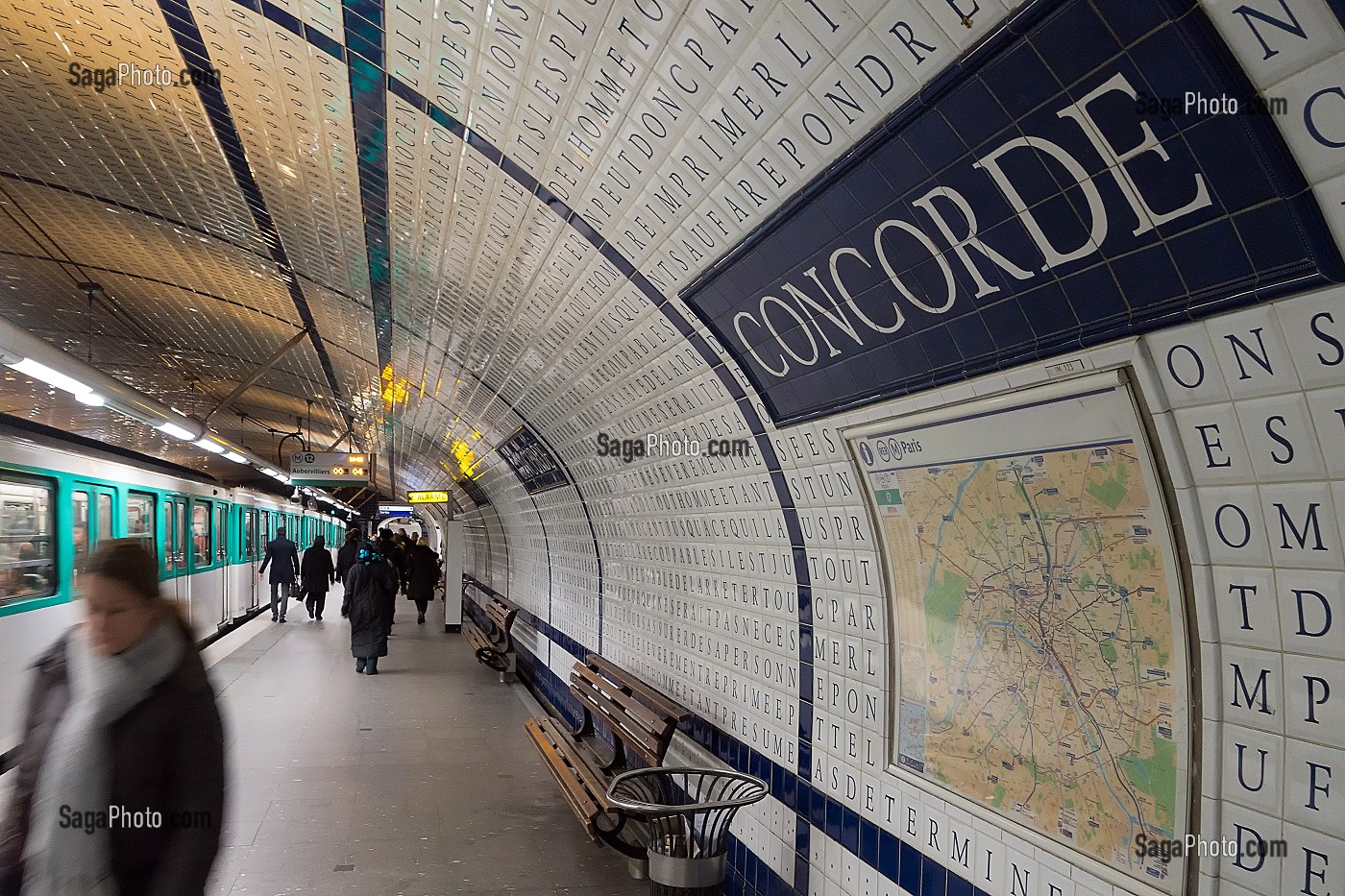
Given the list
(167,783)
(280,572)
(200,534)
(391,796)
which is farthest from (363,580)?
(167,783)

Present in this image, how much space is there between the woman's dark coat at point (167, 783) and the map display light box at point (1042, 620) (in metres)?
2.24

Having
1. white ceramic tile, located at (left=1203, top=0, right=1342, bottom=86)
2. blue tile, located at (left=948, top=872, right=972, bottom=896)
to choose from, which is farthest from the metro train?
white ceramic tile, located at (left=1203, top=0, right=1342, bottom=86)

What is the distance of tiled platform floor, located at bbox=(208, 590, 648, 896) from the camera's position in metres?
5.25

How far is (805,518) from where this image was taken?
162 inches

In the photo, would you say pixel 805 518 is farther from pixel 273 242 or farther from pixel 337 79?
pixel 273 242

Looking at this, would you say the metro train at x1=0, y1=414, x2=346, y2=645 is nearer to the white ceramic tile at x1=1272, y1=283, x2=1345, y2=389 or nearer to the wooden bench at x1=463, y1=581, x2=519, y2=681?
the white ceramic tile at x1=1272, y1=283, x2=1345, y2=389

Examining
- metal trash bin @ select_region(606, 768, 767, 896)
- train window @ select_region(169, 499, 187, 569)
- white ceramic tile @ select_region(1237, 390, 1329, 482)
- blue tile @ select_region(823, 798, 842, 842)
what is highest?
white ceramic tile @ select_region(1237, 390, 1329, 482)

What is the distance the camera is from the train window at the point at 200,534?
1413 centimetres

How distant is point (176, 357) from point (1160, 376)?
1326 cm

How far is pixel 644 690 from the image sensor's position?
6.34 m

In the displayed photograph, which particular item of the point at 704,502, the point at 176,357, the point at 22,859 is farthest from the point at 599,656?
the point at 176,357

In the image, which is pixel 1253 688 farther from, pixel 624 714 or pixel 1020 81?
pixel 624 714

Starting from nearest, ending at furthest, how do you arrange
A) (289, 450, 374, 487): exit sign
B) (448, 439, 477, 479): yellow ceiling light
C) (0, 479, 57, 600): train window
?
(0, 479, 57, 600): train window
(448, 439, 477, 479): yellow ceiling light
(289, 450, 374, 487): exit sign

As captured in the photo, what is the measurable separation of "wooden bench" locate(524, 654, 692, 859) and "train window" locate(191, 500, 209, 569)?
8439 mm
